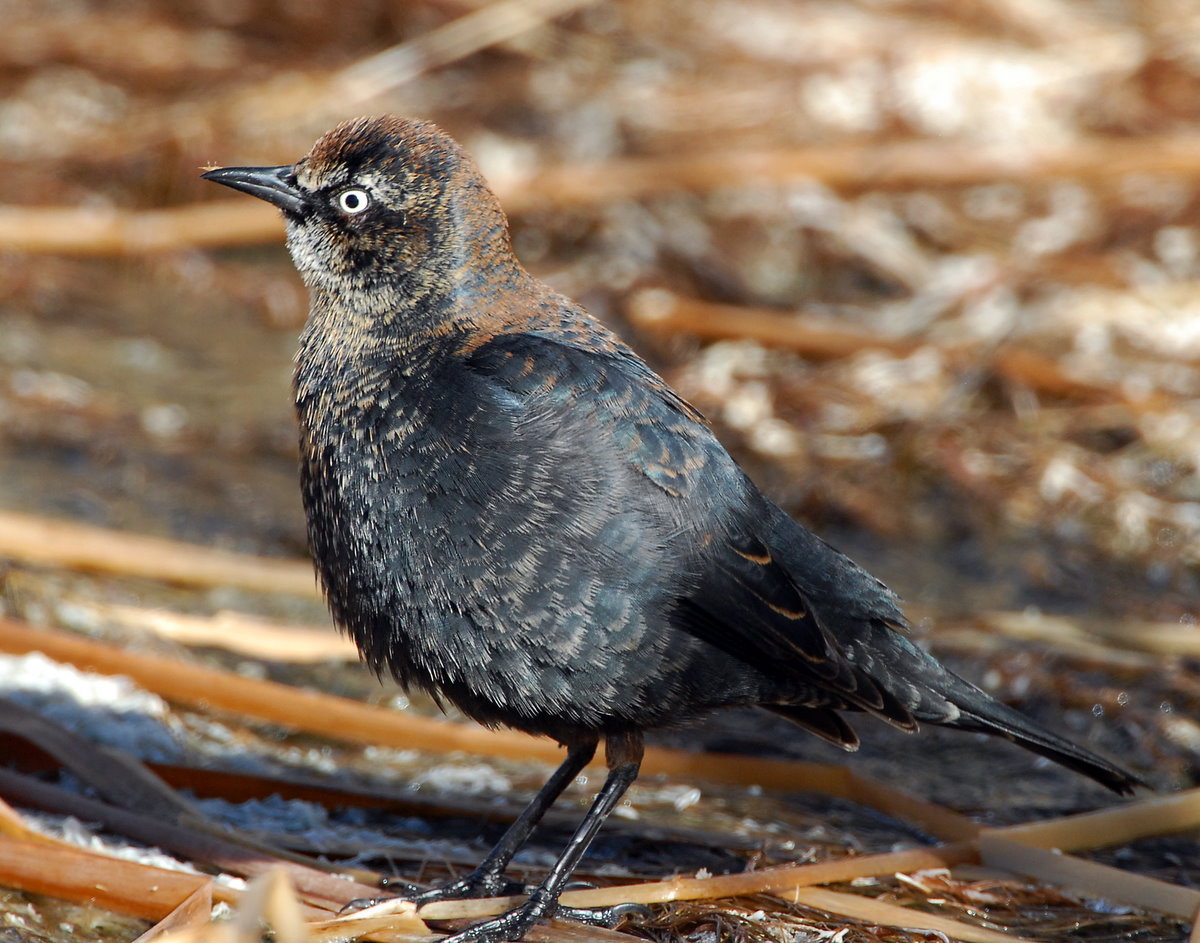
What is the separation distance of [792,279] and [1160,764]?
13.0 ft

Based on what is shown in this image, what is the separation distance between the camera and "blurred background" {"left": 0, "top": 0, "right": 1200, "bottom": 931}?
5055mm

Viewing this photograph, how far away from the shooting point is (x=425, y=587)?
2.95 m

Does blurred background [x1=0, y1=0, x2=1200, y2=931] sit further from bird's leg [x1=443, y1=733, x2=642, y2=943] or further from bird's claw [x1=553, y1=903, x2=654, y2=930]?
bird's claw [x1=553, y1=903, x2=654, y2=930]

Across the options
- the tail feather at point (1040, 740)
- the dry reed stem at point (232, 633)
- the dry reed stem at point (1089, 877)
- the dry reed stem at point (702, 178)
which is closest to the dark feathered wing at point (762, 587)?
the tail feather at point (1040, 740)

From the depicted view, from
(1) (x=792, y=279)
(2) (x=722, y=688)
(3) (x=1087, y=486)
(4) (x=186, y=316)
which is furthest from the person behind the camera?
(1) (x=792, y=279)

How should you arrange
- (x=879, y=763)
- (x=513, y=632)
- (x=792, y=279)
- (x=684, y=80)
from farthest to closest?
(x=684, y=80), (x=792, y=279), (x=879, y=763), (x=513, y=632)

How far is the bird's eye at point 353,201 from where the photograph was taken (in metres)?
3.35

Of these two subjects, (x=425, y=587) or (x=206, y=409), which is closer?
(x=425, y=587)

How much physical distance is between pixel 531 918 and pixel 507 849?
32cm

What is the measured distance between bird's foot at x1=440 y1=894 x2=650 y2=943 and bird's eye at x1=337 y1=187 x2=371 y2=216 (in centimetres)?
174

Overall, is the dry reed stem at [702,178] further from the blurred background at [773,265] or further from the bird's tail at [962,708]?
the bird's tail at [962,708]

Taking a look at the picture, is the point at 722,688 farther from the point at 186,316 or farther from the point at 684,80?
the point at 684,80

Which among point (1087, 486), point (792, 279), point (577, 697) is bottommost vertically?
point (577, 697)

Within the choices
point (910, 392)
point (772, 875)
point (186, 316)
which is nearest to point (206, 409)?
point (186, 316)
